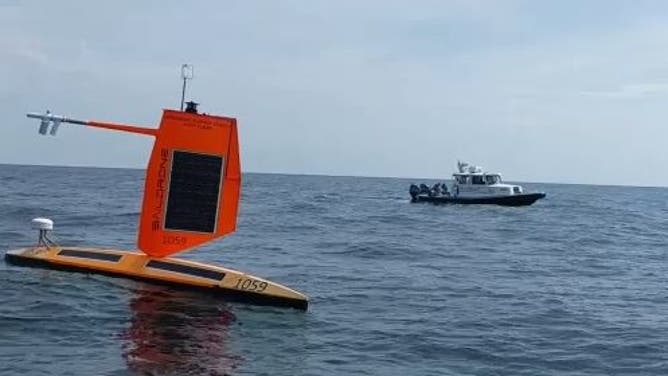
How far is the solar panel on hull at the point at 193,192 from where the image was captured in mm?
18031

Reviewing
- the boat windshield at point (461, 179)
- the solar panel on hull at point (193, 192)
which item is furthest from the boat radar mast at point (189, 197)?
the boat windshield at point (461, 179)

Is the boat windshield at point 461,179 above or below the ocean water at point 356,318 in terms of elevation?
above

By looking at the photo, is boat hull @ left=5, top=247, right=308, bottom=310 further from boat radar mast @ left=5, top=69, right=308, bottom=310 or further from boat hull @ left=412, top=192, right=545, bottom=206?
boat hull @ left=412, top=192, right=545, bottom=206

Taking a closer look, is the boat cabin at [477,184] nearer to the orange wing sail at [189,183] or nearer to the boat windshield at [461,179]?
the boat windshield at [461,179]

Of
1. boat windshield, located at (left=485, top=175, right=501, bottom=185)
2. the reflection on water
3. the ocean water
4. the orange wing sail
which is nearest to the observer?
the reflection on water

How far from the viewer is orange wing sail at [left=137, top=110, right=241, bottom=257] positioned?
17.9 m

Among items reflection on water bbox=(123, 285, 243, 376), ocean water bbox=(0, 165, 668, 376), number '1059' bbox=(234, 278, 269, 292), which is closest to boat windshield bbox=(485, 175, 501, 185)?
ocean water bbox=(0, 165, 668, 376)

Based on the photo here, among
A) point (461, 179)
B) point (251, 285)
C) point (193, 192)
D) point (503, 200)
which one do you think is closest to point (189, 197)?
point (193, 192)

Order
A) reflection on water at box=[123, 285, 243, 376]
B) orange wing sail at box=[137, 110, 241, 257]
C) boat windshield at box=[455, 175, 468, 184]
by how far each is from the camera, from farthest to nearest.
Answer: boat windshield at box=[455, 175, 468, 184] < orange wing sail at box=[137, 110, 241, 257] < reflection on water at box=[123, 285, 243, 376]

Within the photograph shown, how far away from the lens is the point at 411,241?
121 feet

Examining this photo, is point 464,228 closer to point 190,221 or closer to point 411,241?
point 411,241

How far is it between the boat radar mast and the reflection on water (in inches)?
17.3

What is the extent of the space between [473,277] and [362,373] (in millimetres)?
12581

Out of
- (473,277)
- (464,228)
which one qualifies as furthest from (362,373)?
(464,228)
